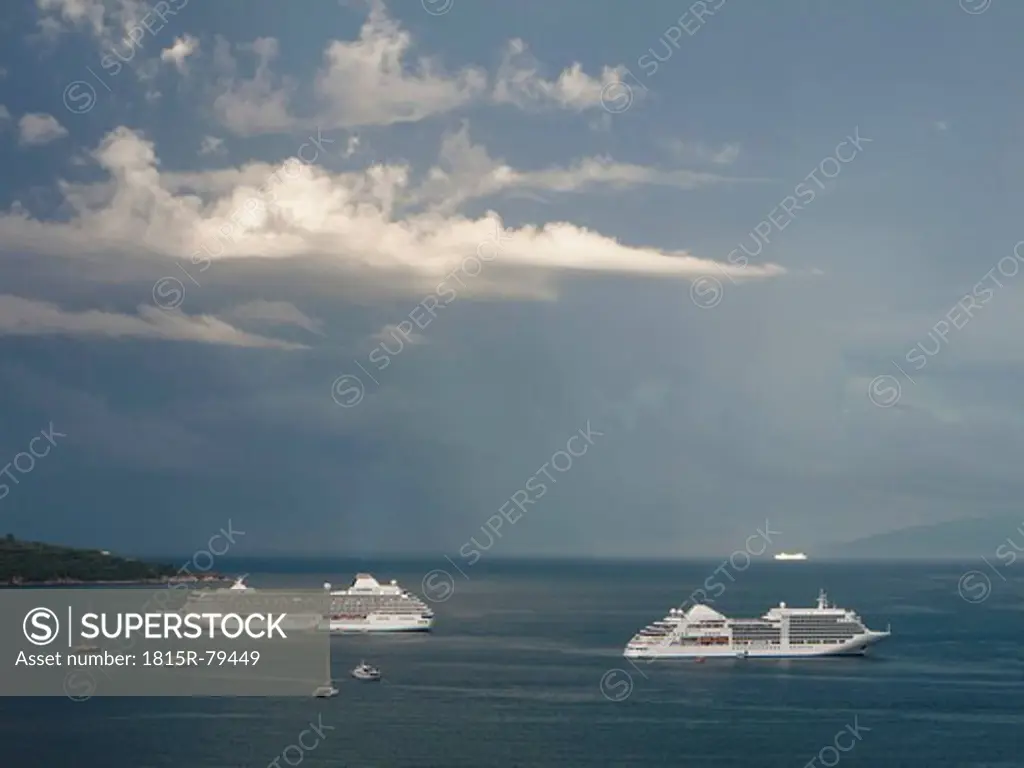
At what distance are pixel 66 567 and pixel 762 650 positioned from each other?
102734mm

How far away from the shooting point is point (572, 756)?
51000mm

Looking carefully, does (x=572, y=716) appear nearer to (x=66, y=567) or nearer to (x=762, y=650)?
(x=762, y=650)

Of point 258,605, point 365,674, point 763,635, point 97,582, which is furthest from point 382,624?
point 97,582

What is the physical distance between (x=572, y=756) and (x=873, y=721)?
17.1 meters

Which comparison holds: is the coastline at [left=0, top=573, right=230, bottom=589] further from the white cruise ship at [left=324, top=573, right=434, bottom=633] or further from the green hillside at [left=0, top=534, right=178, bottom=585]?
the white cruise ship at [left=324, top=573, right=434, bottom=633]

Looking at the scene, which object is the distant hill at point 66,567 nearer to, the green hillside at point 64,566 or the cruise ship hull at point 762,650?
the green hillside at point 64,566

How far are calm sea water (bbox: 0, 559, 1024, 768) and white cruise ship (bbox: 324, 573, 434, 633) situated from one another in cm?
927

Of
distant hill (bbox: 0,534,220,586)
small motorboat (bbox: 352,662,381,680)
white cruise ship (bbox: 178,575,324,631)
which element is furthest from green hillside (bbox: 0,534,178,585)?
small motorboat (bbox: 352,662,381,680)

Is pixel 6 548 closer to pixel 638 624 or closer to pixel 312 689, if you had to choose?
pixel 638 624

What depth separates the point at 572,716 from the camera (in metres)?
59.9

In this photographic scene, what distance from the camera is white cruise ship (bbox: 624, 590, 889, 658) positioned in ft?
280

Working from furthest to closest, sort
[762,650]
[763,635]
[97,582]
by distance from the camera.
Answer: [97,582]
[763,635]
[762,650]

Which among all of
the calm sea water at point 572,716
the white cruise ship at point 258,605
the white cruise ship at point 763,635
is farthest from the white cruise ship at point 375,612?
the white cruise ship at point 763,635

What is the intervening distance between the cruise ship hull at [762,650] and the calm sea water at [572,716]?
1.70m
